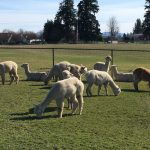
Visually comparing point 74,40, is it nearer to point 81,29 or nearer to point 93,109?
point 81,29

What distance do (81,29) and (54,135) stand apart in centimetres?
9849

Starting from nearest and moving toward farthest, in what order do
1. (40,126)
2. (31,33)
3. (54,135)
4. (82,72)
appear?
(54,135), (40,126), (82,72), (31,33)

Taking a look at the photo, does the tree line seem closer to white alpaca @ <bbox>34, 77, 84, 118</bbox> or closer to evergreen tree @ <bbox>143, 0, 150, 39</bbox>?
evergreen tree @ <bbox>143, 0, 150, 39</bbox>

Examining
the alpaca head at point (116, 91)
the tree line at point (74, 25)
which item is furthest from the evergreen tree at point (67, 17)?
the alpaca head at point (116, 91)

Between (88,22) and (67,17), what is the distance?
5.68 m

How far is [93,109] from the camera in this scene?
13633 millimetres

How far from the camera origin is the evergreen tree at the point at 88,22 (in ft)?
347

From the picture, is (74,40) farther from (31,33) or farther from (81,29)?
(31,33)

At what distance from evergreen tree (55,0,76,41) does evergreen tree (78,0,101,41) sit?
171 cm

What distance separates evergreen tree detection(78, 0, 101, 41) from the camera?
105850 millimetres

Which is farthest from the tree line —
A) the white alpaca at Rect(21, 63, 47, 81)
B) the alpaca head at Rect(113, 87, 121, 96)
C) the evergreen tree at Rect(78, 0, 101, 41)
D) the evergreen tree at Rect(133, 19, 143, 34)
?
the alpaca head at Rect(113, 87, 121, 96)

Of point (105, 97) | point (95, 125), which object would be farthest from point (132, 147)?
point (105, 97)

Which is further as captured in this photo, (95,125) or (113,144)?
(95,125)

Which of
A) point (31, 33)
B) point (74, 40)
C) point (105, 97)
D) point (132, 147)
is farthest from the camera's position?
point (31, 33)
